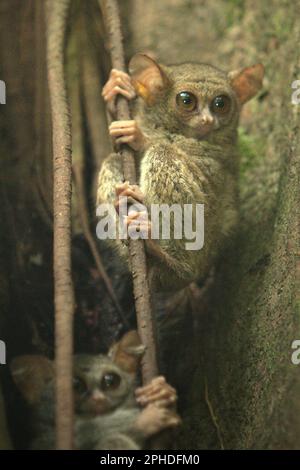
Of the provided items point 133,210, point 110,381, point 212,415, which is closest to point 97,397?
point 110,381

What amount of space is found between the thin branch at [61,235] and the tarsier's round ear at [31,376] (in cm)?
49

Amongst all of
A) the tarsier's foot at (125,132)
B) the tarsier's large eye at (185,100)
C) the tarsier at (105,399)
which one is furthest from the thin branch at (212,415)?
the tarsier's large eye at (185,100)

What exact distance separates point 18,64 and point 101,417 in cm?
271

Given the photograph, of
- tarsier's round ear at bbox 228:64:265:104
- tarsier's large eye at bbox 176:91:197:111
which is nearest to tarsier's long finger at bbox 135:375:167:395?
tarsier's large eye at bbox 176:91:197:111

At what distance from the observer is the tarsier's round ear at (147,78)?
14.5 feet

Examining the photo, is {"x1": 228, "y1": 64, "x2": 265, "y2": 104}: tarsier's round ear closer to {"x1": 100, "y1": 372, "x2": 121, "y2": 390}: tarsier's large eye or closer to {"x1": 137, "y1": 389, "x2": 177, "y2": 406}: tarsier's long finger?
{"x1": 100, "y1": 372, "x2": 121, "y2": 390}: tarsier's large eye

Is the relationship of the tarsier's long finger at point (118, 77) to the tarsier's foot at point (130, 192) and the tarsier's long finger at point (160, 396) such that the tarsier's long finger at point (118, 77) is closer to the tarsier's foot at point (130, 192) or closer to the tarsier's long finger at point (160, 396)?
the tarsier's foot at point (130, 192)

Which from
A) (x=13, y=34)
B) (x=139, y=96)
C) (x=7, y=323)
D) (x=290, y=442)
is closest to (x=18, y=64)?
(x=13, y=34)

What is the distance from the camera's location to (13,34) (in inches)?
198

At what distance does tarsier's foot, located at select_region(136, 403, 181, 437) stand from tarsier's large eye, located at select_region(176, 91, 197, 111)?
6.69 ft

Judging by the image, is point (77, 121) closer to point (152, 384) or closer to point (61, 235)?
point (61, 235)

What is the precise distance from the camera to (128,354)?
380 centimetres

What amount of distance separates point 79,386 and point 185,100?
2.00 m

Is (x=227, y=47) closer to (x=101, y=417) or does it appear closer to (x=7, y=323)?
(x=7, y=323)
